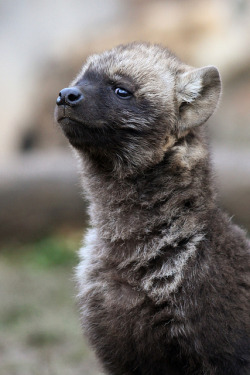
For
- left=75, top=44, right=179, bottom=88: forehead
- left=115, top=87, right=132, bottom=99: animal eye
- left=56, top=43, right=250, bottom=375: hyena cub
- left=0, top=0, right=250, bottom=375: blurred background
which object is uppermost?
left=0, top=0, right=250, bottom=375: blurred background

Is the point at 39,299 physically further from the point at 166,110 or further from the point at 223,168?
the point at 166,110

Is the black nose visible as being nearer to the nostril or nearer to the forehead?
the nostril

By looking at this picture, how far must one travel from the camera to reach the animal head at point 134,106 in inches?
214

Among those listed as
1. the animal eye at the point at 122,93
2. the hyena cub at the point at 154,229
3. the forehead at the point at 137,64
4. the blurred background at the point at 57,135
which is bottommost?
the hyena cub at the point at 154,229

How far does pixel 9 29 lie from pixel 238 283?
1524cm

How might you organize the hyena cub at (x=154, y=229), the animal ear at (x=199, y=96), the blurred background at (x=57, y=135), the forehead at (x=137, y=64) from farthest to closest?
the blurred background at (x=57, y=135) → the forehead at (x=137, y=64) → the animal ear at (x=199, y=96) → the hyena cub at (x=154, y=229)

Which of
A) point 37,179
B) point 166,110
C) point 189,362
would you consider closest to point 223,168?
point 37,179

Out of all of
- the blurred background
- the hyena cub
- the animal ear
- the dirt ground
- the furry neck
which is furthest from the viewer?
the blurred background

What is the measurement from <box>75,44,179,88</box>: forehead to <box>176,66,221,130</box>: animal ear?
0.64 feet

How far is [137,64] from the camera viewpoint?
5.75 meters

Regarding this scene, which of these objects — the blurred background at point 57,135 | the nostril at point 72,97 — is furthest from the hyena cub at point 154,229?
the blurred background at point 57,135

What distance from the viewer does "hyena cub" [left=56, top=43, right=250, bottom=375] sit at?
5.07 metres

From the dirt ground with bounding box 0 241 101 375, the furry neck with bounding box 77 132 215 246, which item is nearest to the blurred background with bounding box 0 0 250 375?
the dirt ground with bounding box 0 241 101 375

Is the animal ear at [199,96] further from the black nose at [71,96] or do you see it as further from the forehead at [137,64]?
the black nose at [71,96]
